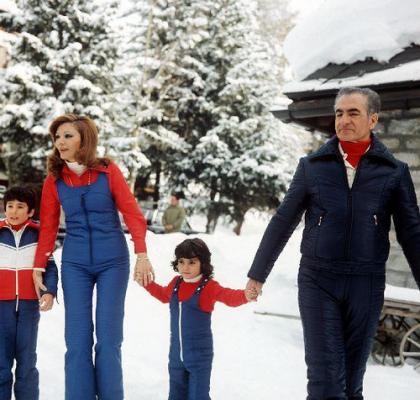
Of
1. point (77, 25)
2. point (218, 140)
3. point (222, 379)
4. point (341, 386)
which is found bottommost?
point (222, 379)

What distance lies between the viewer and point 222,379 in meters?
4.65

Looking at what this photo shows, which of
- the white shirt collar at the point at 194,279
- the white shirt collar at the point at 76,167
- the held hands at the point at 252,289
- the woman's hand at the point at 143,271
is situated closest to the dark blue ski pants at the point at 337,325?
the held hands at the point at 252,289

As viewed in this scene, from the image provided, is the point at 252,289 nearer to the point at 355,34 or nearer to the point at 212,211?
the point at 355,34

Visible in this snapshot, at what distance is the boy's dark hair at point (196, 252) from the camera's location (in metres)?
3.36

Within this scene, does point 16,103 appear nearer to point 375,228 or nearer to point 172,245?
point 172,245

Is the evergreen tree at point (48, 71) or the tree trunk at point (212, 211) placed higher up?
the evergreen tree at point (48, 71)

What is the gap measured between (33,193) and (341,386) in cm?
234

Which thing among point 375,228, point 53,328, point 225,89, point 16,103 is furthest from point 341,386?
point 225,89

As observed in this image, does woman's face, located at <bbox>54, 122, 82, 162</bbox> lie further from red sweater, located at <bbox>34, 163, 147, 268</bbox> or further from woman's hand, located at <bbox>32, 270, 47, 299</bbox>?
woman's hand, located at <bbox>32, 270, 47, 299</bbox>

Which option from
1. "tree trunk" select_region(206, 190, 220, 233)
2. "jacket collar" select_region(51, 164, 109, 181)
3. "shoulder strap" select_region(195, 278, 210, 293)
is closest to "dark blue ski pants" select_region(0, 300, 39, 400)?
"jacket collar" select_region(51, 164, 109, 181)

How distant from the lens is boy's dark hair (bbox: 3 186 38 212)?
131 inches

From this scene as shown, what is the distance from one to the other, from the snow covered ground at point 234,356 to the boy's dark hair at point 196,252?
1240mm

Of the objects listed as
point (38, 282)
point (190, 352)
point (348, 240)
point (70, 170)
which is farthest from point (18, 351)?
point (348, 240)

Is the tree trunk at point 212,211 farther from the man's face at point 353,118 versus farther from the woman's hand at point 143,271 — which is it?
the man's face at point 353,118
